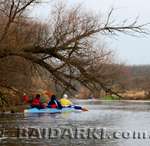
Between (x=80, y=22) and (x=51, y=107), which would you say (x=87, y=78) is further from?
(x=51, y=107)

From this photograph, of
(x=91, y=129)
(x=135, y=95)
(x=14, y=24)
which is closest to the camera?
(x=14, y=24)

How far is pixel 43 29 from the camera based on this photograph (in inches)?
792

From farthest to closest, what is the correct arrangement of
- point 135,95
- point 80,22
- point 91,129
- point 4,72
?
point 135,95 < point 91,129 < point 4,72 < point 80,22

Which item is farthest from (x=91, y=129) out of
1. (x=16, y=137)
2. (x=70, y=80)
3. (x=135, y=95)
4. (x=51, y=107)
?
(x=135, y=95)

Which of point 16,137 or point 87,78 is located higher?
point 87,78

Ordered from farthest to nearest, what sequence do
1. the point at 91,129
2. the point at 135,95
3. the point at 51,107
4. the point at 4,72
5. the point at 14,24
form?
1. the point at 135,95
2. the point at 51,107
3. the point at 91,129
4. the point at 4,72
5. the point at 14,24

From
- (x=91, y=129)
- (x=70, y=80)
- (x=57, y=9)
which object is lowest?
(x=91, y=129)

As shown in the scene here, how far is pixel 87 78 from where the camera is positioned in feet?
62.8

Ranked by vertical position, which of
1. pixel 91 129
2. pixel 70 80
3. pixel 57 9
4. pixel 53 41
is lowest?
pixel 91 129

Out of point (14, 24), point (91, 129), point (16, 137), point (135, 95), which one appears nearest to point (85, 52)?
point (14, 24)

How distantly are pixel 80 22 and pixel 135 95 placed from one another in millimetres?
82833

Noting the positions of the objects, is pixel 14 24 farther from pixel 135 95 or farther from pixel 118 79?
pixel 135 95

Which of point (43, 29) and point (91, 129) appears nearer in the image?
point (43, 29)

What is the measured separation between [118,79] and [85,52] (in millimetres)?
1634
